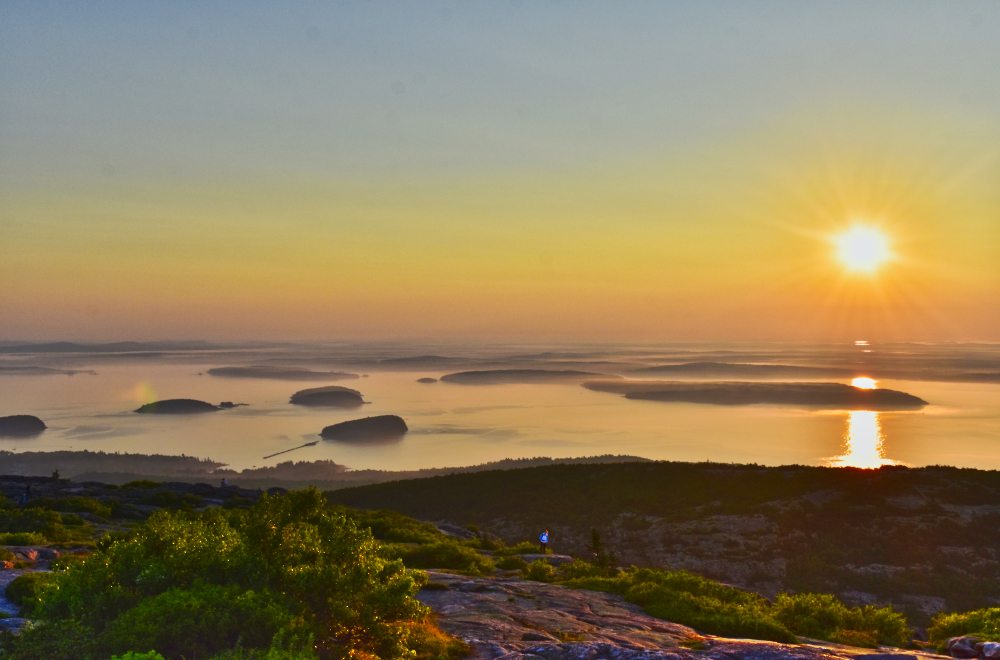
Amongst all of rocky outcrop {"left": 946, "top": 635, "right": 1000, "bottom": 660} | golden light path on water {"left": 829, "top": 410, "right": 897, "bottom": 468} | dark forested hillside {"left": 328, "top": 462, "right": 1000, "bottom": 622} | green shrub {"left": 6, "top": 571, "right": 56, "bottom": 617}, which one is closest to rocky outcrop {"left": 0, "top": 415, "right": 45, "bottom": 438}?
dark forested hillside {"left": 328, "top": 462, "right": 1000, "bottom": 622}

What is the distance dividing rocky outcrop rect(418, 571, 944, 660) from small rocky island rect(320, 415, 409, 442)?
5391 inches

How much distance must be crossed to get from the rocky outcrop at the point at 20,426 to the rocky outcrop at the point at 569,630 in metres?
173

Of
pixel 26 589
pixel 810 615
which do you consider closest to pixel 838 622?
pixel 810 615

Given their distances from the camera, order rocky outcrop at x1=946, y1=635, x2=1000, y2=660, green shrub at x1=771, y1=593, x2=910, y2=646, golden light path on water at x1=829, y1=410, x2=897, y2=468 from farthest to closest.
Answer: golden light path on water at x1=829, y1=410, x2=897, y2=468, green shrub at x1=771, y1=593, x2=910, y2=646, rocky outcrop at x1=946, y1=635, x2=1000, y2=660

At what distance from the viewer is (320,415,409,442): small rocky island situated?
16000cm

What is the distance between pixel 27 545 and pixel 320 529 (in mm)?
17519

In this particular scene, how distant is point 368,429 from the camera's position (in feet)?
545

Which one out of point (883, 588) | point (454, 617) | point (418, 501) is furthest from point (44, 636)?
point (418, 501)

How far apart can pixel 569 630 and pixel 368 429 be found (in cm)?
15323

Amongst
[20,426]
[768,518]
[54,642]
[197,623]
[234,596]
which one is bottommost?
[54,642]

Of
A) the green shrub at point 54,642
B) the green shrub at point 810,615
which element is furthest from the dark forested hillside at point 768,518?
the green shrub at point 54,642

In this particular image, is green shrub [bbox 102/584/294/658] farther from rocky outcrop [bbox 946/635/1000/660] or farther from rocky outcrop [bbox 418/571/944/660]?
rocky outcrop [bbox 946/635/1000/660]

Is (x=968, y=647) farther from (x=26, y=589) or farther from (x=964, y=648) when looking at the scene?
(x=26, y=589)

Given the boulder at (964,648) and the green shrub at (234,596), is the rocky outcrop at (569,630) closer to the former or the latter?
the boulder at (964,648)
